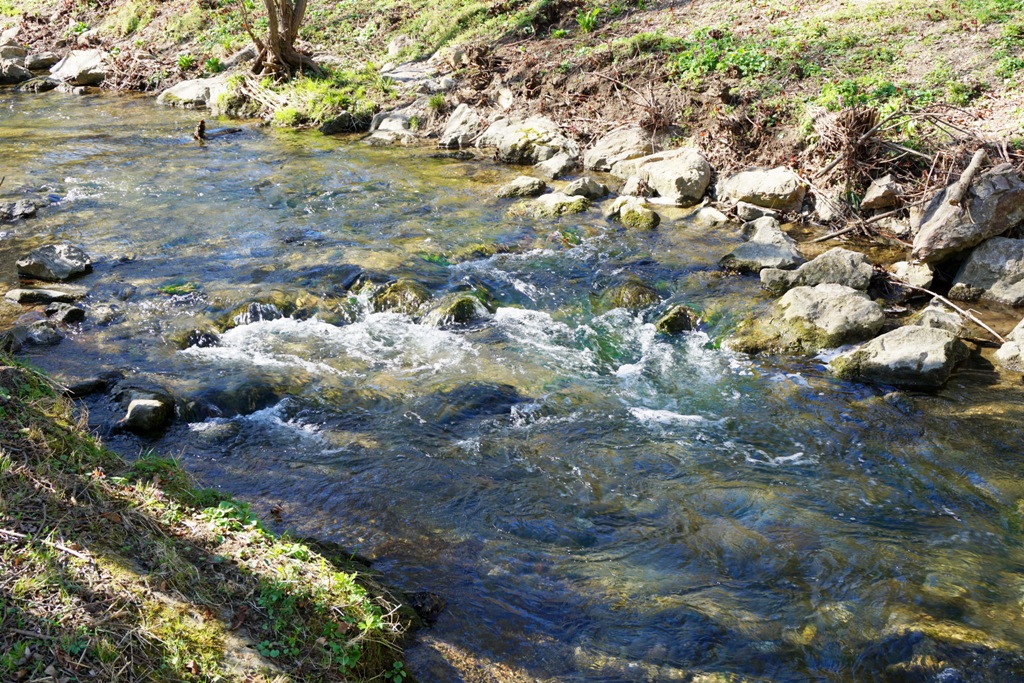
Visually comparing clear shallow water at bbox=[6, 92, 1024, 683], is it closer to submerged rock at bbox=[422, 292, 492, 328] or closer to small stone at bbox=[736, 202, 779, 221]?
submerged rock at bbox=[422, 292, 492, 328]

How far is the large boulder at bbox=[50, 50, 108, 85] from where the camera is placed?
23141mm

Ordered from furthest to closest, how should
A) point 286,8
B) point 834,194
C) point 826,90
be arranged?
1. point 286,8
2. point 826,90
3. point 834,194

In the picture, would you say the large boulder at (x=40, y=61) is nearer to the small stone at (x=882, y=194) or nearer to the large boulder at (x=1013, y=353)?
the small stone at (x=882, y=194)

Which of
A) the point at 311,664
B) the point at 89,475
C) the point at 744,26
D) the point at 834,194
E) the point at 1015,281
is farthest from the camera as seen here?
the point at 744,26

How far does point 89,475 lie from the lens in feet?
14.0

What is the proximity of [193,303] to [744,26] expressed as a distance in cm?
1287

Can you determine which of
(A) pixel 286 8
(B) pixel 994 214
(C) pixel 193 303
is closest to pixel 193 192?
(C) pixel 193 303

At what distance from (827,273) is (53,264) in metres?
9.99

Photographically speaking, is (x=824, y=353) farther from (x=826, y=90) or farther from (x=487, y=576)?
(x=826, y=90)

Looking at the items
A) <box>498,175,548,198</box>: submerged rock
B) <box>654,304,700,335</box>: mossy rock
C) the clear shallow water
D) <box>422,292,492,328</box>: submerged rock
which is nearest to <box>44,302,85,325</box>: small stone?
the clear shallow water

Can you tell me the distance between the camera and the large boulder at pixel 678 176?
1270 cm

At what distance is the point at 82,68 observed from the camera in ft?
76.4

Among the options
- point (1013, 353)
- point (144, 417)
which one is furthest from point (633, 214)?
point (144, 417)

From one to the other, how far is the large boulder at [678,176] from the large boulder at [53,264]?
343 inches
